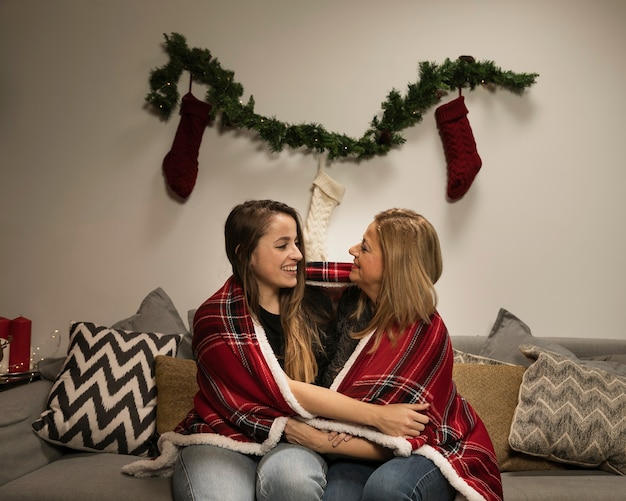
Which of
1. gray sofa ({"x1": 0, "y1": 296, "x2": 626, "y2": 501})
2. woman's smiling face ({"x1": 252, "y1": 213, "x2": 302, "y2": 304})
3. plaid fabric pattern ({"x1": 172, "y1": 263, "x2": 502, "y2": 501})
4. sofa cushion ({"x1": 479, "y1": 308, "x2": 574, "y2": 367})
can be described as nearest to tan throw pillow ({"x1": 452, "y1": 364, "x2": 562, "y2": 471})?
gray sofa ({"x1": 0, "y1": 296, "x2": 626, "y2": 501})

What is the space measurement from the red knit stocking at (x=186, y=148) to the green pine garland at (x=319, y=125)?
0.20ft

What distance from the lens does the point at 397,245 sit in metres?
1.88

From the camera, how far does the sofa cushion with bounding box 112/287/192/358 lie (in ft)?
8.17

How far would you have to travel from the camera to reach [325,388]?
71.8 inches

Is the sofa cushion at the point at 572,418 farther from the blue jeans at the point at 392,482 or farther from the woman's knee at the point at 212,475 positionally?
the woman's knee at the point at 212,475

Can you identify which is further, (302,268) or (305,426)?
(302,268)

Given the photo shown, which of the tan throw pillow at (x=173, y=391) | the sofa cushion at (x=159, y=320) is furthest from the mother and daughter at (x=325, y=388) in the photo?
the sofa cushion at (x=159, y=320)

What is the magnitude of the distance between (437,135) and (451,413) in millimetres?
1377

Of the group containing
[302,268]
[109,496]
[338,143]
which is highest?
[338,143]

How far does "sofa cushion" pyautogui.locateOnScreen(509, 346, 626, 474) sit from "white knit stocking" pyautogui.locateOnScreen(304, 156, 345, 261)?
3.20ft

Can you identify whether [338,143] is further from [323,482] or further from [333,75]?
[323,482]

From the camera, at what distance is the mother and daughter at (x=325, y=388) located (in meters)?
1.68

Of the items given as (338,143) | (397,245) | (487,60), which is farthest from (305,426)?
(487,60)

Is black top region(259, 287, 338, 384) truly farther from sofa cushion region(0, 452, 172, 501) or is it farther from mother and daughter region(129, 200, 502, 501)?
sofa cushion region(0, 452, 172, 501)
